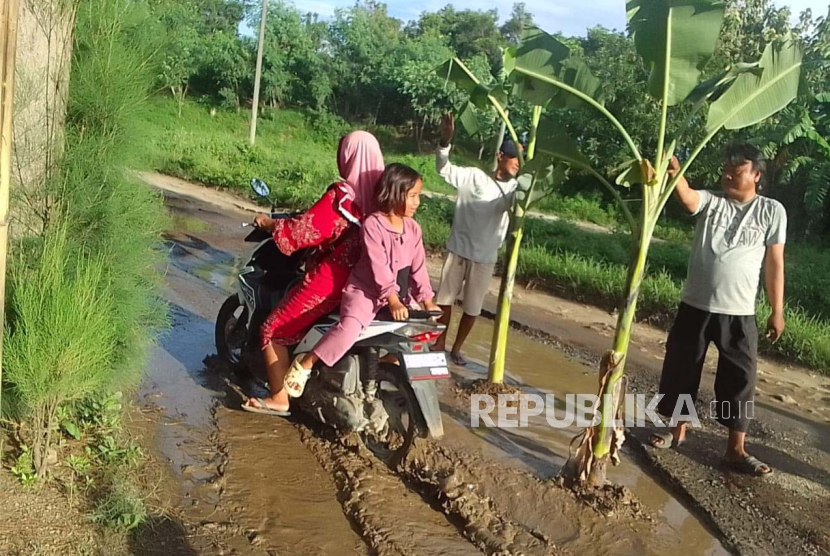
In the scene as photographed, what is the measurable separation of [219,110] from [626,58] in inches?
787

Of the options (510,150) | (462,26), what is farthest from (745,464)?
(462,26)

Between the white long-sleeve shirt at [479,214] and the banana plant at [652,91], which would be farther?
the white long-sleeve shirt at [479,214]

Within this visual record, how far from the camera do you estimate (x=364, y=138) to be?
474 cm

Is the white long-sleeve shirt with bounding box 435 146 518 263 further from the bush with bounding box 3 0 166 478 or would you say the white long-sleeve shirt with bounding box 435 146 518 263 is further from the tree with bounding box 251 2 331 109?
the tree with bounding box 251 2 331 109

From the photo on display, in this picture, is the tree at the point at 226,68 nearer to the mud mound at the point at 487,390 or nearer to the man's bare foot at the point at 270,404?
the mud mound at the point at 487,390

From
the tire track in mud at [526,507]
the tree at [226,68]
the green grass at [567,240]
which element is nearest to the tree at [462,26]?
the tree at [226,68]

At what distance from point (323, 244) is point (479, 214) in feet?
6.22

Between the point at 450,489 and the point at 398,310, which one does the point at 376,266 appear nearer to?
A: the point at 398,310

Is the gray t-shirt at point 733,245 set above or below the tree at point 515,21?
below

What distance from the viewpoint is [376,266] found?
4332mm

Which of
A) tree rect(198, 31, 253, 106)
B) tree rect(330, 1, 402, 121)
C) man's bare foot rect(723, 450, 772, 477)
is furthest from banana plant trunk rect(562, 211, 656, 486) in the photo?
tree rect(198, 31, 253, 106)

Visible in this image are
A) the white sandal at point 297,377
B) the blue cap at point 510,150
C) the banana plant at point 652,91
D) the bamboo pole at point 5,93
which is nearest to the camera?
the bamboo pole at point 5,93

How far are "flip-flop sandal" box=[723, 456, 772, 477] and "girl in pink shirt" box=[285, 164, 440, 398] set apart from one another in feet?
7.60

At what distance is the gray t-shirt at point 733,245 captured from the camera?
16.1 ft
